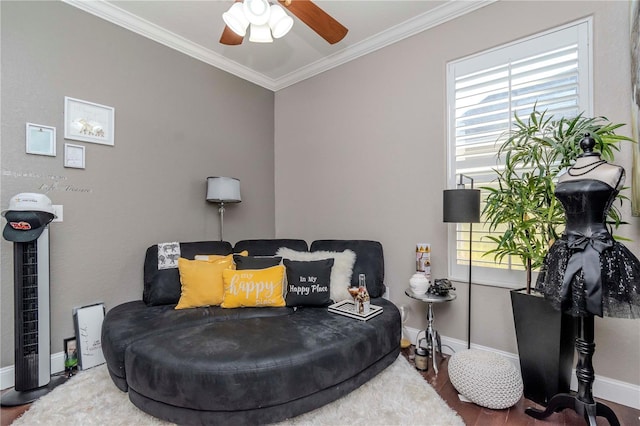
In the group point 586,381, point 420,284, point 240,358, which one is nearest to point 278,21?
point 240,358

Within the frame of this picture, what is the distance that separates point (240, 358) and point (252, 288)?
0.83 m

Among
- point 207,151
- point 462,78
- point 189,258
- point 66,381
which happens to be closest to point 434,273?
point 462,78

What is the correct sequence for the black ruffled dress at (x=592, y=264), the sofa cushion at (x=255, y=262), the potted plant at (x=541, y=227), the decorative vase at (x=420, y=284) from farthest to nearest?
1. the sofa cushion at (x=255, y=262)
2. the decorative vase at (x=420, y=284)
3. the potted plant at (x=541, y=227)
4. the black ruffled dress at (x=592, y=264)

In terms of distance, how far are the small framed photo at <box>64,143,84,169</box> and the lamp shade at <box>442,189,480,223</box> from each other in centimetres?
294

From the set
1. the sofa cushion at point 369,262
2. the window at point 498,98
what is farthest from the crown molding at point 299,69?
the sofa cushion at point 369,262

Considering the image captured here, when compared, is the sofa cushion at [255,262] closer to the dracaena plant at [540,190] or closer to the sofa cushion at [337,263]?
the sofa cushion at [337,263]

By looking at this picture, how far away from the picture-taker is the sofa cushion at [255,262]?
2.66m

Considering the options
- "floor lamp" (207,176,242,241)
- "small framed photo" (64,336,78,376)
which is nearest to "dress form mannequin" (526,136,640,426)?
"floor lamp" (207,176,242,241)

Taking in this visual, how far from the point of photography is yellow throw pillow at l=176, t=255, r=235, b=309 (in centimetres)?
247

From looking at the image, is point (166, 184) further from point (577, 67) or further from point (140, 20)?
point (577, 67)

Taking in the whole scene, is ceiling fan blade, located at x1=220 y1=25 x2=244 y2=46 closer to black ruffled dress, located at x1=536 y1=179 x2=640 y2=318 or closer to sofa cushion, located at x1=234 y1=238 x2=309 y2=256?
sofa cushion, located at x1=234 y1=238 x2=309 y2=256

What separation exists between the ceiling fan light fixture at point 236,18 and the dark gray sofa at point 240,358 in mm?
1891

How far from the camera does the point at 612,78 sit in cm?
196

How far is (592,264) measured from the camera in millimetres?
1481
